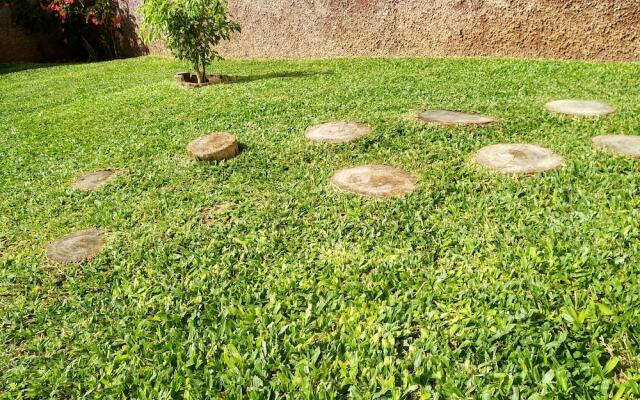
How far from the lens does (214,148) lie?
4.21 m

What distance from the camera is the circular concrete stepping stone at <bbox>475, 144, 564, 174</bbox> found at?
3.43 metres

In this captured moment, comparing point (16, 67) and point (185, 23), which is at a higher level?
point (185, 23)

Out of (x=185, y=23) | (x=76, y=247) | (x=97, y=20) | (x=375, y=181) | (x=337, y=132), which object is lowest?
(x=76, y=247)

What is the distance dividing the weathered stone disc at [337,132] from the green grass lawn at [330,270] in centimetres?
15

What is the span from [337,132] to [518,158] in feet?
5.43

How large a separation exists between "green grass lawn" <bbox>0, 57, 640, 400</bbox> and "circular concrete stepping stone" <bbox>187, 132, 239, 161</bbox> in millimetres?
111

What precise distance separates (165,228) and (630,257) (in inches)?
107

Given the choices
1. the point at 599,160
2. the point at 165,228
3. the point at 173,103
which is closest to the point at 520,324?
the point at 599,160

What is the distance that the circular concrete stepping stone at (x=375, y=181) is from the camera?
3371mm

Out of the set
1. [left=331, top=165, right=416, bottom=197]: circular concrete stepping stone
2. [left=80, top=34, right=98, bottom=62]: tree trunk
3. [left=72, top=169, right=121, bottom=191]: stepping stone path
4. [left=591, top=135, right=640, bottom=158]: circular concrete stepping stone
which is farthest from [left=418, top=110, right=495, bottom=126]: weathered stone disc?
[left=80, top=34, right=98, bottom=62]: tree trunk

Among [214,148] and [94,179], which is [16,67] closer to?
[94,179]

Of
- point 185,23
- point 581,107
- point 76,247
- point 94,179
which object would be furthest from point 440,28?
point 76,247

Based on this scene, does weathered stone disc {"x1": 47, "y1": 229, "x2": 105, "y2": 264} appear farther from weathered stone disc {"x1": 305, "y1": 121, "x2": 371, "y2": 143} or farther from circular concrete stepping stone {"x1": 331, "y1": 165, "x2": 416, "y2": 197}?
weathered stone disc {"x1": 305, "y1": 121, "x2": 371, "y2": 143}

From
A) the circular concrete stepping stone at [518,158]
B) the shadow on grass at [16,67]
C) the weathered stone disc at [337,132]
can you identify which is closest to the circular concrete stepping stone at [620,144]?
the circular concrete stepping stone at [518,158]
